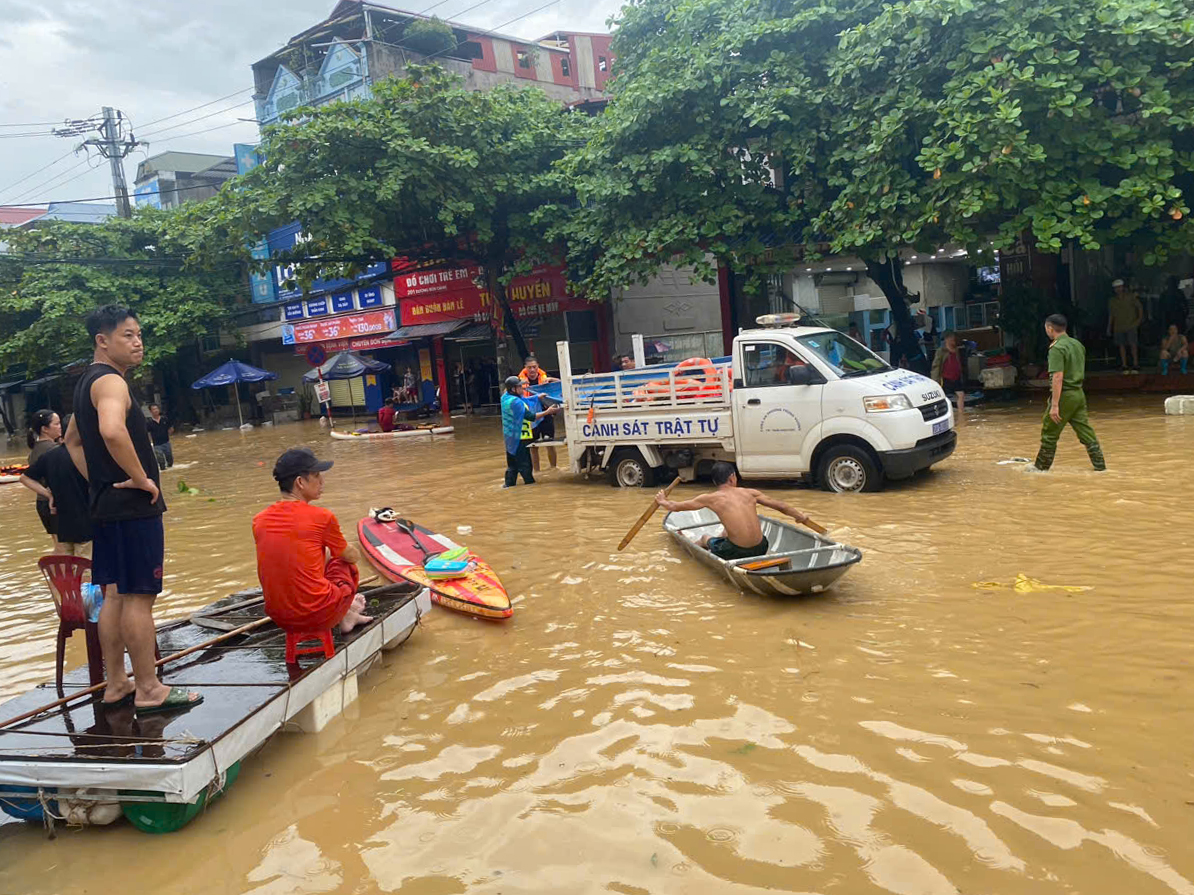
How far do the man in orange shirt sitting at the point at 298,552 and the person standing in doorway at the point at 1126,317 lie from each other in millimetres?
17054

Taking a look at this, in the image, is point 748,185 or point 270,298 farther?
point 270,298

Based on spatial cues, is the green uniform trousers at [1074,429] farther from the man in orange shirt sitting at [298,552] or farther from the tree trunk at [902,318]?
the tree trunk at [902,318]

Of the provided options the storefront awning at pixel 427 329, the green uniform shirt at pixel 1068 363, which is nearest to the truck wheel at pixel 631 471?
the green uniform shirt at pixel 1068 363

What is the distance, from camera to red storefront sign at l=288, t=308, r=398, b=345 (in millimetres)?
31406

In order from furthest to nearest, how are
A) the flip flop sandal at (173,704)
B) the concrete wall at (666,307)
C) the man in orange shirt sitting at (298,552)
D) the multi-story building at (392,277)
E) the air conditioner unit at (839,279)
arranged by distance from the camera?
the air conditioner unit at (839,279) → the multi-story building at (392,277) → the concrete wall at (666,307) → the man in orange shirt sitting at (298,552) → the flip flop sandal at (173,704)

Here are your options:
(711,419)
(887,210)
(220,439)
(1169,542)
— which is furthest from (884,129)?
(220,439)

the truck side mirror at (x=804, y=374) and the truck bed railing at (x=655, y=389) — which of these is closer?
the truck side mirror at (x=804, y=374)

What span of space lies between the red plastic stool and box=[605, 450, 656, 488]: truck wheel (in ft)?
24.4

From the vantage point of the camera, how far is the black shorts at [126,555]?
14.0ft

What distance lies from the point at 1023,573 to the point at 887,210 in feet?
31.2

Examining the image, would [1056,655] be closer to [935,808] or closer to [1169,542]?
[935,808]

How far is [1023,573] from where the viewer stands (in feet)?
21.8

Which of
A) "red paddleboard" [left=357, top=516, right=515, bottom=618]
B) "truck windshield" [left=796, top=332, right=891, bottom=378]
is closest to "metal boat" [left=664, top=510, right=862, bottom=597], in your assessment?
"red paddleboard" [left=357, top=516, right=515, bottom=618]

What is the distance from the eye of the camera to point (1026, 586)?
20.7ft
